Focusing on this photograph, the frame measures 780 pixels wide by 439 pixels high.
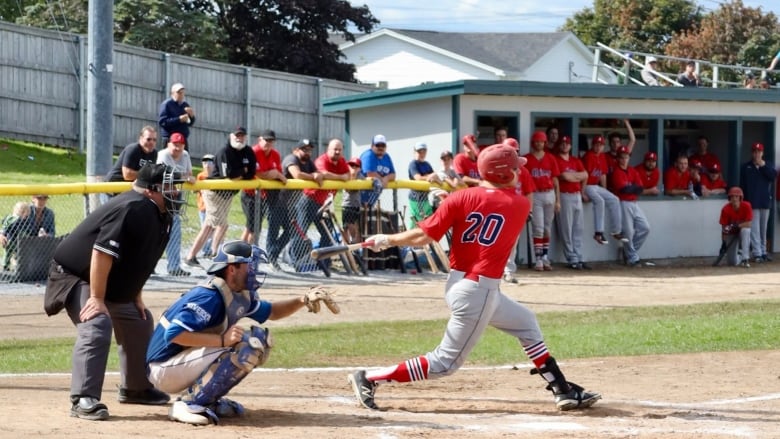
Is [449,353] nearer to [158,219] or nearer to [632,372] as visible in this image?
[158,219]

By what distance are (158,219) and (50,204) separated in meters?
11.4

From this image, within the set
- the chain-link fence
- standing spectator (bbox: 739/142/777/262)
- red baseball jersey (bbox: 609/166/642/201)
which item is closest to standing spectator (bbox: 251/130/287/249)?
the chain-link fence

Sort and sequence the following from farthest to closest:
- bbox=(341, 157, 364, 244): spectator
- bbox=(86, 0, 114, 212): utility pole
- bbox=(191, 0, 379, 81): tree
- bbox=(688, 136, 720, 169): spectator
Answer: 1. bbox=(191, 0, 379, 81): tree
2. bbox=(688, 136, 720, 169): spectator
3. bbox=(341, 157, 364, 244): spectator
4. bbox=(86, 0, 114, 212): utility pole

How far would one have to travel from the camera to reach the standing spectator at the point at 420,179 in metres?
→ 18.8

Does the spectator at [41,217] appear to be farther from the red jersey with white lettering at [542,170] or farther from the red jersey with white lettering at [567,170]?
Result: the red jersey with white lettering at [567,170]

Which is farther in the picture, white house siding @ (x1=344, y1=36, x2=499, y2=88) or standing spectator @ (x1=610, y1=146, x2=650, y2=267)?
white house siding @ (x1=344, y1=36, x2=499, y2=88)

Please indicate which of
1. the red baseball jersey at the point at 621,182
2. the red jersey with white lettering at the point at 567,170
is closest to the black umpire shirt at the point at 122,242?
the red jersey with white lettering at the point at 567,170

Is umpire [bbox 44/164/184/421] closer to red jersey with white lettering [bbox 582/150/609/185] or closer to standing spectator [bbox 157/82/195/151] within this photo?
A: standing spectator [bbox 157/82/195/151]

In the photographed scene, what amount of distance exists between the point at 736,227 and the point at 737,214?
0.24 m

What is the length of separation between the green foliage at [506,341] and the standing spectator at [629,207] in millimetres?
6594

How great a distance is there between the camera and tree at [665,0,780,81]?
62.3 m

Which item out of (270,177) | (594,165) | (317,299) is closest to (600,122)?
(594,165)

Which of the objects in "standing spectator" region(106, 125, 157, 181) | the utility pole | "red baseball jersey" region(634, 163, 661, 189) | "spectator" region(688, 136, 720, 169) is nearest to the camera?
the utility pole

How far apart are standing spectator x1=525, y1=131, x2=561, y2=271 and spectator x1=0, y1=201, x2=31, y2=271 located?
806 cm
